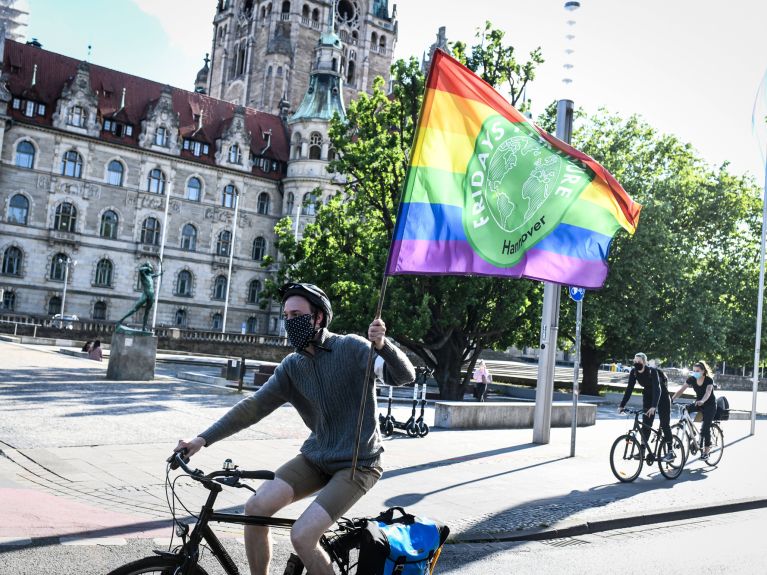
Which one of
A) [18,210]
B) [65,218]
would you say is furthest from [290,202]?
[18,210]

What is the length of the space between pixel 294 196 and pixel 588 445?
2251 inches

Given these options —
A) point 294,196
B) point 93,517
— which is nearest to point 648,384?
point 93,517

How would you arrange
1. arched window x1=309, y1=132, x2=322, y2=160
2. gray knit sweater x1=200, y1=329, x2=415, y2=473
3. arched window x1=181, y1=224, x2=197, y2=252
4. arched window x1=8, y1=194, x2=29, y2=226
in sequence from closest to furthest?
gray knit sweater x1=200, y1=329, x2=415, y2=473 → arched window x1=8, y1=194, x2=29, y2=226 → arched window x1=181, y1=224, x2=197, y2=252 → arched window x1=309, y1=132, x2=322, y2=160

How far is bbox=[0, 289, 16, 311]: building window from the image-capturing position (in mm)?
57625

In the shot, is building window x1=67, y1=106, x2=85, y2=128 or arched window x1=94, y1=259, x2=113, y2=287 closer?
building window x1=67, y1=106, x2=85, y2=128

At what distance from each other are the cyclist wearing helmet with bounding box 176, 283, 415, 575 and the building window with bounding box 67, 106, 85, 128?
62.3 m

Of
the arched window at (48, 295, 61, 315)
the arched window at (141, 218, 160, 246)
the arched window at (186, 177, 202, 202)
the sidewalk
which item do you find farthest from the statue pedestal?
the arched window at (186, 177, 202, 202)

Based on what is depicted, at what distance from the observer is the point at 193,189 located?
220ft

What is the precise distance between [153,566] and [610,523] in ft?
20.7

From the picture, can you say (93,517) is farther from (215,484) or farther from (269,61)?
(269,61)

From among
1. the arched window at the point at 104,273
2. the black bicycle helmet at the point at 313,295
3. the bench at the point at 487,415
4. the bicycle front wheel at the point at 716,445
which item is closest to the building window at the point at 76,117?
the arched window at the point at 104,273

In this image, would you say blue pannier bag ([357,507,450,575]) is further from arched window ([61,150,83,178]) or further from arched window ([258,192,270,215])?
arched window ([258,192,270,215])

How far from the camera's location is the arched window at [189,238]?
6631 cm

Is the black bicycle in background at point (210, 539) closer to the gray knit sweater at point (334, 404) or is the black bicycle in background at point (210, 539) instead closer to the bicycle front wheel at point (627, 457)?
the gray knit sweater at point (334, 404)
